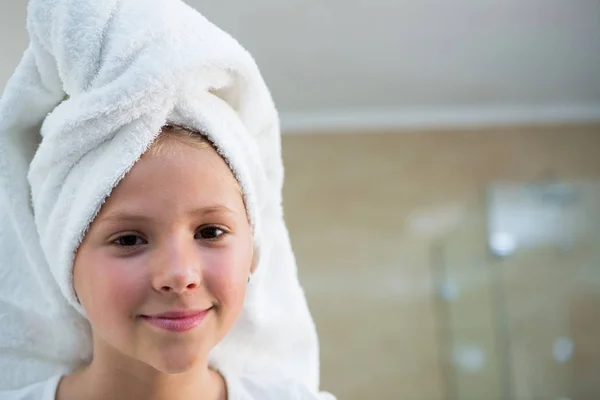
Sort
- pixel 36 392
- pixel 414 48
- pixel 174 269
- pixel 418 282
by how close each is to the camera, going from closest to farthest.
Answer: pixel 174 269 < pixel 36 392 < pixel 414 48 < pixel 418 282

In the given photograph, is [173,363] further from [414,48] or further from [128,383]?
[414,48]

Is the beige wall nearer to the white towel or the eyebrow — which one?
the white towel

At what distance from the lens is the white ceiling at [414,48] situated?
5.47ft

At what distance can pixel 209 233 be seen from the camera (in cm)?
47

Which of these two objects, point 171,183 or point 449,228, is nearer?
point 171,183

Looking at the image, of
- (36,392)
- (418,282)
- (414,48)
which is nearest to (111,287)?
(36,392)

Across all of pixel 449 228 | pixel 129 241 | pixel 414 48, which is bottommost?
pixel 129 241

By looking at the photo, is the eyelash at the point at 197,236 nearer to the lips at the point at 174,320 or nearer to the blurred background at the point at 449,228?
the lips at the point at 174,320

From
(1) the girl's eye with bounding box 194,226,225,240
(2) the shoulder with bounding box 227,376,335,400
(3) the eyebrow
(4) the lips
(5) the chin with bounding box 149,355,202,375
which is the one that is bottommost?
(2) the shoulder with bounding box 227,376,335,400

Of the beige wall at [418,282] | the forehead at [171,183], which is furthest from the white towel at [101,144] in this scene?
the beige wall at [418,282]

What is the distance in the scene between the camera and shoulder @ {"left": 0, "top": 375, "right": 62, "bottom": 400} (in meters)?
0.52

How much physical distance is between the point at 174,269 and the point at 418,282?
2012mm

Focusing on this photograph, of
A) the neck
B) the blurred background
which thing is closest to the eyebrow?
the neck

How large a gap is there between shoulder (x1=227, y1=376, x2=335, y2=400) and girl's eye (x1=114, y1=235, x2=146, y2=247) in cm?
19
